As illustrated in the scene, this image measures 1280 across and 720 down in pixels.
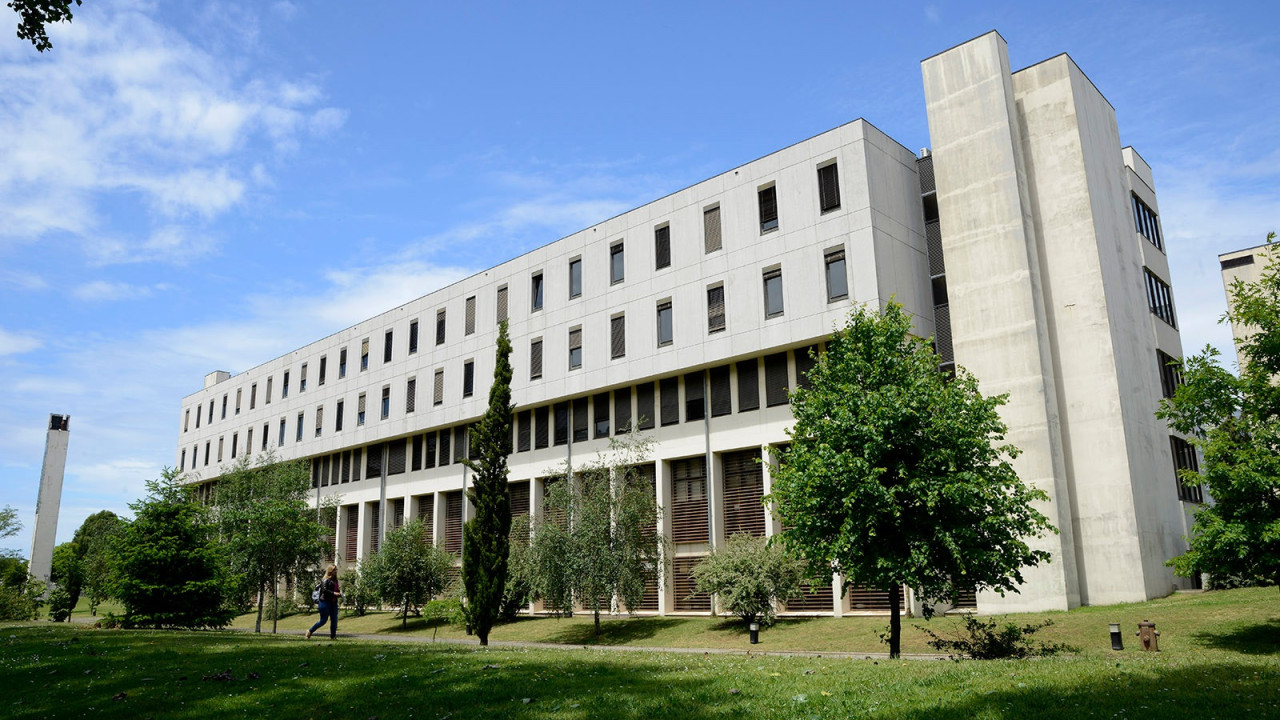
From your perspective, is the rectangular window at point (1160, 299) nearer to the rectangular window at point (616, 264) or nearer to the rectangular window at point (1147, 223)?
the rectangular window at point (1147, 223)

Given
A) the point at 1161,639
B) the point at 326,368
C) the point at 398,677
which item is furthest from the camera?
the point at 326,368

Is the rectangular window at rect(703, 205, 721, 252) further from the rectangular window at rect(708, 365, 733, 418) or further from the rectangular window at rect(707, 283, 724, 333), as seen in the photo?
the rectangular window at rect(708, 365, 733, 418)

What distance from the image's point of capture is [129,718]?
503 inches

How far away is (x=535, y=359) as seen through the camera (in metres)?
43.2

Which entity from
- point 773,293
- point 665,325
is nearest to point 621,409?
point 665,325

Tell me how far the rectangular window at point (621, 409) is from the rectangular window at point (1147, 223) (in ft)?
73.7

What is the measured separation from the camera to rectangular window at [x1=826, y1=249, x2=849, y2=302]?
104 feet

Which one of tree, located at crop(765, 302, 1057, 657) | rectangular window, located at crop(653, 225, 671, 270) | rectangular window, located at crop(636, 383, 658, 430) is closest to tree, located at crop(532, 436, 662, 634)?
rectangular window, located at crop(636, 383, 658, 430)

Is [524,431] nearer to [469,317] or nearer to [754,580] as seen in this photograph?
[469,317]

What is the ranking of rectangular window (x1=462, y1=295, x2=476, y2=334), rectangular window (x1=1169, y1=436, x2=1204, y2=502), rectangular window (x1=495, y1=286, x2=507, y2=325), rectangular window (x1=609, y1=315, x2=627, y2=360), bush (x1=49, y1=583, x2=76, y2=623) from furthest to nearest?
1. bush (x1=49, y1=583, x2=76, y2=623)
2. rectangular window (x1=462, y1=295, x2=476, y2=334)
3. rectangular window (x1=495, y1=286, x2=507, y2=325)
4. rectangular window (x1=609, y1=315, x2=627, y2=360)
5. rectangular window (x1=1169, y1=436, x2=1204, y2=502)

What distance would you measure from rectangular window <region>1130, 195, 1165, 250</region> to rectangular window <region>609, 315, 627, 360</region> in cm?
2175

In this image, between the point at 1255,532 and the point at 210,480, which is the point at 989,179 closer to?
the point at 1255,532

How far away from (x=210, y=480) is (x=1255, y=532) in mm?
73719

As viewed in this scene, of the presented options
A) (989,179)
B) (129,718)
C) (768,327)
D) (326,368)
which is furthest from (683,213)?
(326,368)
